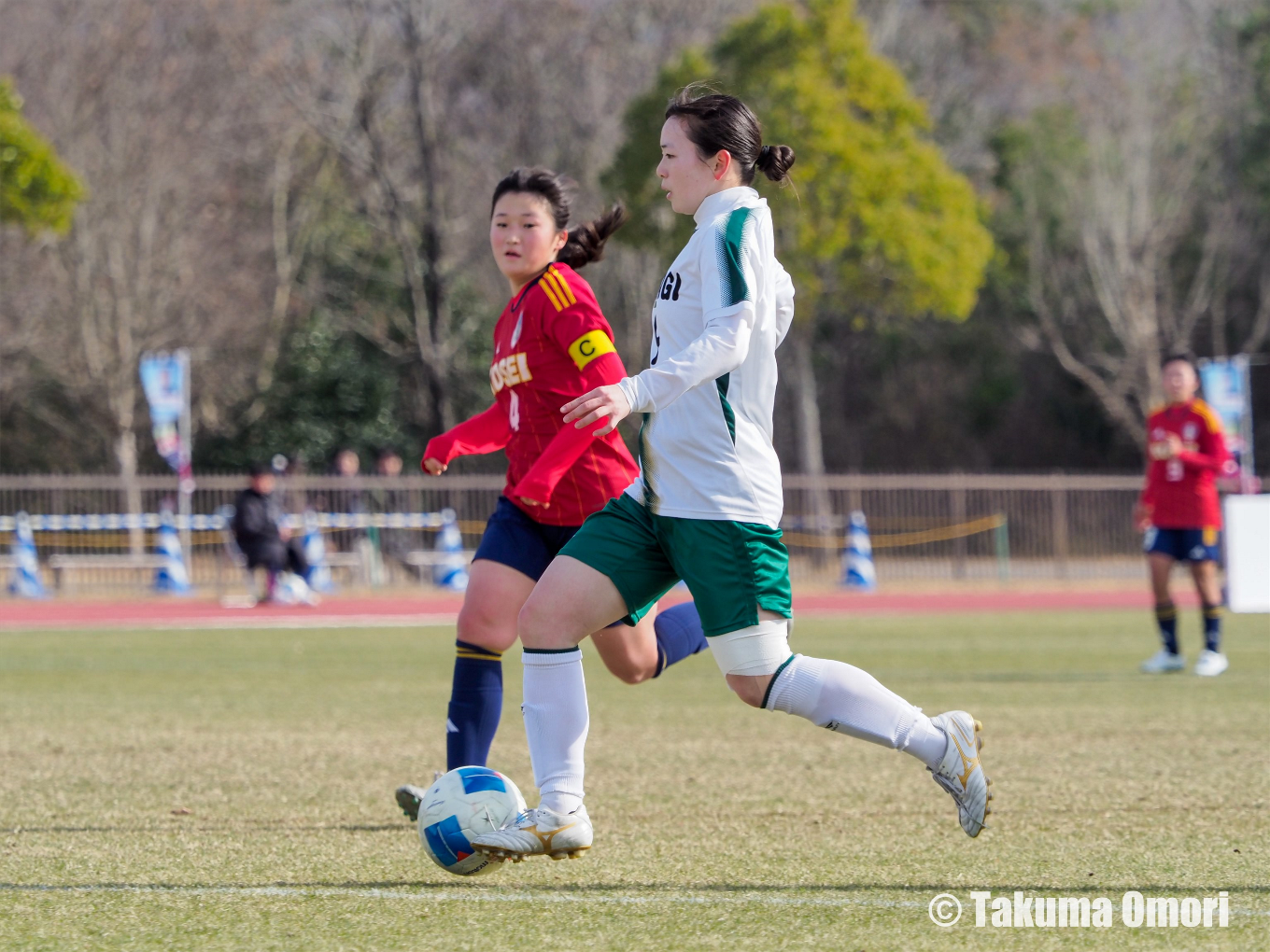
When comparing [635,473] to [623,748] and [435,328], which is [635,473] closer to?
[623,748]

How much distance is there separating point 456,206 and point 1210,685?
2752 centimetres

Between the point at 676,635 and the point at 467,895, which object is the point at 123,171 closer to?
the point at 676,635

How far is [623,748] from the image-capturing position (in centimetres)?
747

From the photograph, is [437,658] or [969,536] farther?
[969,536]

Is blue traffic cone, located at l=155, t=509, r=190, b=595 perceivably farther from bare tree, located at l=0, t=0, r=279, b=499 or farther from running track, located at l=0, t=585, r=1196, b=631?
bare tree, located at l=0, t=0, r=279, b=499

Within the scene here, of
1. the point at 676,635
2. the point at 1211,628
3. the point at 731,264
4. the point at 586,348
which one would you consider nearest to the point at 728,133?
the point at 731,264

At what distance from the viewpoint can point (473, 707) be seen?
5.32 m

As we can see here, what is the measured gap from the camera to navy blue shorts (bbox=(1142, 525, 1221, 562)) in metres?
10.9

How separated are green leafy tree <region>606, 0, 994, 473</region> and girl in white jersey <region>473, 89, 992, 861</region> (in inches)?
895

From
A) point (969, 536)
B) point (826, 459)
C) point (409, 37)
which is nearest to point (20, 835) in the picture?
point (969, 536)

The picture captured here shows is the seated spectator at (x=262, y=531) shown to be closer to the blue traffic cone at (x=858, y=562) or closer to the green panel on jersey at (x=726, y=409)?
the blue traffic cone at (x=858, y=562)

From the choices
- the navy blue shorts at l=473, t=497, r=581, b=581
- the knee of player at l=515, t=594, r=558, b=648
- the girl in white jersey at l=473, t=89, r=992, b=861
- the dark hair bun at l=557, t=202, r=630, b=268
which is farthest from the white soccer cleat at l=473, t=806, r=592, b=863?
the dark hair bun at l=557, t=202, r=630, b=268

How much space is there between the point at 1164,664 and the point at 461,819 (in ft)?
26.7

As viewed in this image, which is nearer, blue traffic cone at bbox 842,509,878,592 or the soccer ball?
the soccer ball
